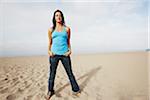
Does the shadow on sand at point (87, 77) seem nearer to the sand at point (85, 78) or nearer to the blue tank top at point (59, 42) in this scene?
the sand at point (85, 78)

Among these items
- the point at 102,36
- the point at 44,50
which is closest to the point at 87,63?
the point at 102,36

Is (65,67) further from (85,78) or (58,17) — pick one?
(58,17)

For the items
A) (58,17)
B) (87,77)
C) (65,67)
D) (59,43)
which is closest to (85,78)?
(87,77)

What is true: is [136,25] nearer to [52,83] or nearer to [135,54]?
[135,54]

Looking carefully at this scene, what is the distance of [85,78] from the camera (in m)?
2.44

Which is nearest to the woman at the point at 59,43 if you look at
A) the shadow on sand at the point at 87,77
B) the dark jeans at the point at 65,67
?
the dark jeans at the point at 65,67

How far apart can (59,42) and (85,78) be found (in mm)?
516

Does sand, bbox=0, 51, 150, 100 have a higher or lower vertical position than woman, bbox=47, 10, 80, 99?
lower

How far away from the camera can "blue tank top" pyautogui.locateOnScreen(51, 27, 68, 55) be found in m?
2.18

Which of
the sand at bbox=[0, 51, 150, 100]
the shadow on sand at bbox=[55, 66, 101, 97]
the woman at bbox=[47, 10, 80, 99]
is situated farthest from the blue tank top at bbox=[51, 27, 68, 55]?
the shadow on sand at bbox=[55, 66, 101, 97]

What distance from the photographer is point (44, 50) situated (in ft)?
7.40

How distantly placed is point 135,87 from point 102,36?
63cm

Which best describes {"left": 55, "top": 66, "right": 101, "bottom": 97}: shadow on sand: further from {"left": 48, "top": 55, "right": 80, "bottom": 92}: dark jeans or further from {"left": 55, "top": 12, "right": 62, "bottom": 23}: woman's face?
{"left": 55, "top": 12, "right": 62, "bottom": 23}: woman's face

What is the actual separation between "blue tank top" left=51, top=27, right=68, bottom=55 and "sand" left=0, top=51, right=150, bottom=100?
0.43 ft
